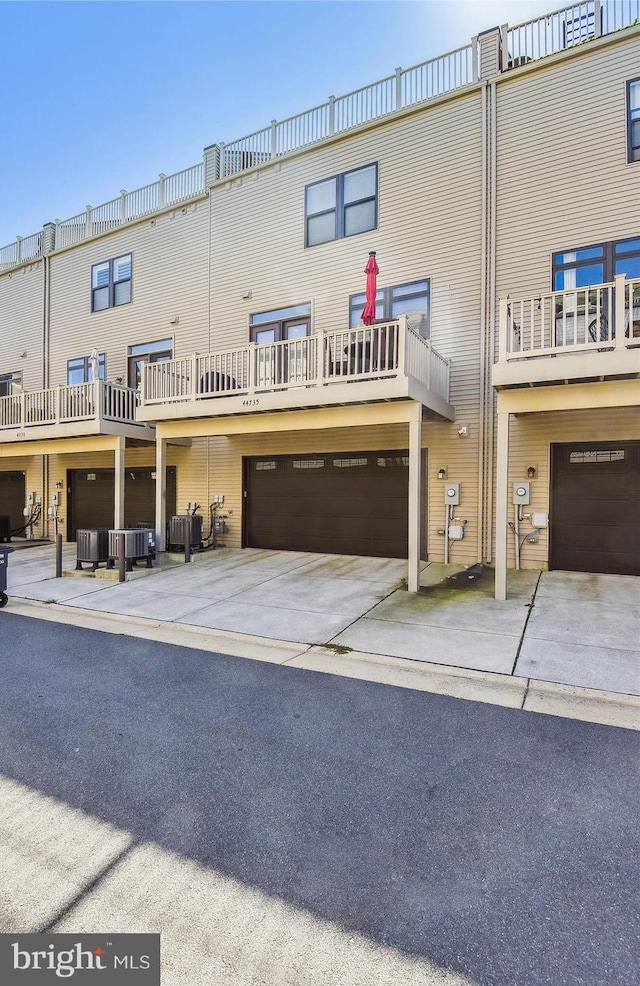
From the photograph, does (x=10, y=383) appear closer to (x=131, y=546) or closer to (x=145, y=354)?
(x=145, y=354)

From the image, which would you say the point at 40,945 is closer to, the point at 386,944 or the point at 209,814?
the point at 209,814

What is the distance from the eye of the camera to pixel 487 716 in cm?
356

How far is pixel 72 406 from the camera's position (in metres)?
12.2

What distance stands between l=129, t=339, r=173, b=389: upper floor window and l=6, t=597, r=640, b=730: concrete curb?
349 inches

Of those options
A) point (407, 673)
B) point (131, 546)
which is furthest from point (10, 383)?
point (407, 673)

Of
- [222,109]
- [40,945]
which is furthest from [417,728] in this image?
[222,109]

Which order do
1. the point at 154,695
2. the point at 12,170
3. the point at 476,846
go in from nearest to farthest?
A: 1. the point at 476,846
2. the point at 154,695
3. the point at 12,170

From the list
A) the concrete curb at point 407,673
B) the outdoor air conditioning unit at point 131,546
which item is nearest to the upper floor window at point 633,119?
the concrete curb at point 407,673

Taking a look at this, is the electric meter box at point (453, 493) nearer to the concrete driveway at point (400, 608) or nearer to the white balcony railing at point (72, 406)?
the concrete driveway at point (400, 608)

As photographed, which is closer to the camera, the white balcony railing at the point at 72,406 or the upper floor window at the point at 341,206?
the upper floor window at the point at 341,206

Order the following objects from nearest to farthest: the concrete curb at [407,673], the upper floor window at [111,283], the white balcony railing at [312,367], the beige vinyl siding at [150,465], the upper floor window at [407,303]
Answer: the concrete curb at [407,673]
the white balcony railing at [312,367]
the upper floor window at [407,303]
the beige vinyl siding at [150,465]
the upper floor window at [111,283]

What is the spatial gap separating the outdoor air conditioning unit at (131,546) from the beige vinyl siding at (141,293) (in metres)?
5.50

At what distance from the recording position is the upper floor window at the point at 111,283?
45.4 ft

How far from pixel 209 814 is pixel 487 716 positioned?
2.14 m
